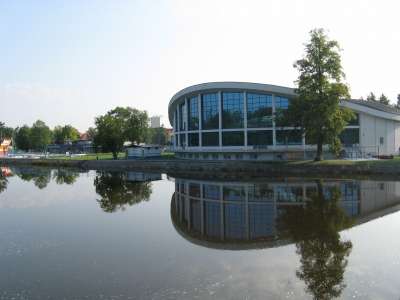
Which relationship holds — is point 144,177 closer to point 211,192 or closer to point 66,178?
point 66,178

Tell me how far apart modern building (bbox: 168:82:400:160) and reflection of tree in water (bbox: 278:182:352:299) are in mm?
24309

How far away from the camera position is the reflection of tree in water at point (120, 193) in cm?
2694

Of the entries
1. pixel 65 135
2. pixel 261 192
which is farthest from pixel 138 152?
pixel 65 135

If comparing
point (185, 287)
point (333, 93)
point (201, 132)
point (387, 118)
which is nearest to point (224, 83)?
point (201, 132)

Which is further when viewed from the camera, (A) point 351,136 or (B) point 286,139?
(B) point 286,139

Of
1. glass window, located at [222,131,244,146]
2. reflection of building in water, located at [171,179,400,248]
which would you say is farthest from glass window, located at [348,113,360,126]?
reflection of building in water, located at [171,179,400,248]

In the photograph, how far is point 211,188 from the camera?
33.6 meters

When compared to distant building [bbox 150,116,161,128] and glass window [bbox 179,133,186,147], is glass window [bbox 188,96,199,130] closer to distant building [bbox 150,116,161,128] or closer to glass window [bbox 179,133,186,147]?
glass window [bbox 179,133,186,147]

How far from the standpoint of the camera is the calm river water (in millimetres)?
11016

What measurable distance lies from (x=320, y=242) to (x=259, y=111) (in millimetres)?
39396

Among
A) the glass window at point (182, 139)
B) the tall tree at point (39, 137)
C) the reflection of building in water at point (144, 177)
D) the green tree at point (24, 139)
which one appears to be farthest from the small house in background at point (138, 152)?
the green tree at point (24, 139)

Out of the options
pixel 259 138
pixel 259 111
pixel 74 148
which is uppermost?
pixel 259 111

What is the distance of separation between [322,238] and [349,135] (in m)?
37.7

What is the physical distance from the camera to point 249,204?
24.7 m
